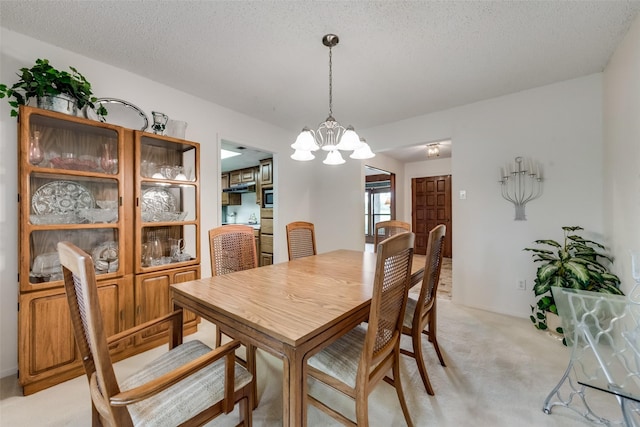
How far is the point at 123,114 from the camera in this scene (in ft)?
7.70

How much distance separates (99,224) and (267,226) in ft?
8.27

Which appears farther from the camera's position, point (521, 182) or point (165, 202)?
point (521, 182)

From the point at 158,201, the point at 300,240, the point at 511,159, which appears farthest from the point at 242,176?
the point at 511,159

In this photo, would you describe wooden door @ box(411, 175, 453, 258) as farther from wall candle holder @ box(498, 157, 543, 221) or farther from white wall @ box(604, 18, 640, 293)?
white wall @ box(604, 18, 640, 293)

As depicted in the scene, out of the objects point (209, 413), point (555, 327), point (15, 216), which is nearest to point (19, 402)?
point (15, 216)

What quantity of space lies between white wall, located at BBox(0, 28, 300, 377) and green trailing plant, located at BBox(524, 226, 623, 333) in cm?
307

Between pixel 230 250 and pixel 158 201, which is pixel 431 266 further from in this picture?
pixel 158 201

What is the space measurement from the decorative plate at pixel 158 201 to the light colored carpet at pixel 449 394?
1.25 m

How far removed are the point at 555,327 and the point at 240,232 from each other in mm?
3014

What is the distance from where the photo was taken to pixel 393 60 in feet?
7.23

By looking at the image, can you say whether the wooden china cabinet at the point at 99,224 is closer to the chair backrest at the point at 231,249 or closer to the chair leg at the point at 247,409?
the chair backrest at the point at 231,249

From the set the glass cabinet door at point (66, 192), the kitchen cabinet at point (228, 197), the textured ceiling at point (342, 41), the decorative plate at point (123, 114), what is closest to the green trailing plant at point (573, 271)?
the textured ceiling at point (342, 41)

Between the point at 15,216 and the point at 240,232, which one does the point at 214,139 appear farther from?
the point at 15,216

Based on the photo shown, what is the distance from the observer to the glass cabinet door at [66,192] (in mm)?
1669
